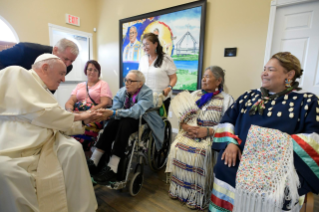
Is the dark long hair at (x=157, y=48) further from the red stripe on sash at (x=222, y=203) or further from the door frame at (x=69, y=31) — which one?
the door frame at (x=69, y=31)

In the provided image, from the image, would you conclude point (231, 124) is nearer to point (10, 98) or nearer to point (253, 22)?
point (10, 98)

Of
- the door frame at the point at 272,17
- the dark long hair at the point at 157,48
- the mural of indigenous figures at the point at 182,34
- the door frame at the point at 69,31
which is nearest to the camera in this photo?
the dark long hair at the point at 157,48

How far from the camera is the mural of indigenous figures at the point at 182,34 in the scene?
3127 mm

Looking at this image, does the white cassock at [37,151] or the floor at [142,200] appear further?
the floor at [142,200]

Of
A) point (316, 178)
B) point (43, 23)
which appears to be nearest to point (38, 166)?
point (316, 178)

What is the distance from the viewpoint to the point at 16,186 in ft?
3.04

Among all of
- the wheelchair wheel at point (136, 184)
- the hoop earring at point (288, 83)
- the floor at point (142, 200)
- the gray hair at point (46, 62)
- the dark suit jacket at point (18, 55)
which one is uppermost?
the dark suit jacket at point (18, 55)

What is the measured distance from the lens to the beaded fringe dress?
152 centimetres

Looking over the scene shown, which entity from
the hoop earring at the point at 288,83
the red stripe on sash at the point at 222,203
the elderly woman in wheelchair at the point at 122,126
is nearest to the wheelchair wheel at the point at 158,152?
the elderly woman in wheelchair at the point at 122,126

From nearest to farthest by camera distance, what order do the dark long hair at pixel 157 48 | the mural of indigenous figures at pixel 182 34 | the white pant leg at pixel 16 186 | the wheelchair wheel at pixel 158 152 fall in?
the white pant leg at pixel 16 186, the wheelchair wheel at pixel 158 152, the dark long hair at pixel 157 48, the mural of indigenous figures at pixel 182 34

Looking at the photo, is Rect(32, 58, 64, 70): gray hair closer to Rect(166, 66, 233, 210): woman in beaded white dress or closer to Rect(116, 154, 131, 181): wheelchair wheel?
Rect(116, 154, 131, 181): wheelchair wheel

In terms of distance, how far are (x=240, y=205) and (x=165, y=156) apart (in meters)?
1.29

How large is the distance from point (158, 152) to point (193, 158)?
0.70 meters

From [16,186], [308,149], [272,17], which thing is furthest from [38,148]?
[272,17]
